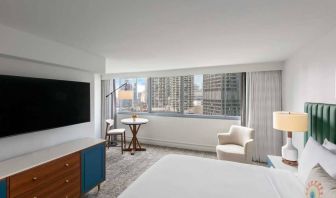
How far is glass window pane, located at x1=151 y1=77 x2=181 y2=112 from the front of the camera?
520cm

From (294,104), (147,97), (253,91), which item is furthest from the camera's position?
(147,97)

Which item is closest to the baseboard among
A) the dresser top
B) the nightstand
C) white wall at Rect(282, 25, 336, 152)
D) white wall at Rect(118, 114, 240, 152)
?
white wall at Rect(118, 114, 240, 152)

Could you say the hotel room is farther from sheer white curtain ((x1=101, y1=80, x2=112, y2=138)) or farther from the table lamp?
sheer white curtain ((x1=101, y1=80, x2=112, y2=138))

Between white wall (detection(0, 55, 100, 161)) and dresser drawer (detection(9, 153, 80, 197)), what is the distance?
525 millimetres

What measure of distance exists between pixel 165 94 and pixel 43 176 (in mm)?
3784

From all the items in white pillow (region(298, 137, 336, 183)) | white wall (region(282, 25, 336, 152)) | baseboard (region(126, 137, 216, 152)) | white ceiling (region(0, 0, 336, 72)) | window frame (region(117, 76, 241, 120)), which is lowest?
baseboard (region(126, 137, 216, 152))

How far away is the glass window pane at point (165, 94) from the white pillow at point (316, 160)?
357cm

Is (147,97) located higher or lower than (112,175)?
higher

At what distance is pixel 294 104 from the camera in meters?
3.05

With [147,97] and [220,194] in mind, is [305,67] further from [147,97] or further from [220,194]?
[147,97]

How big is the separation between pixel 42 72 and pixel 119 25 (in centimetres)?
143

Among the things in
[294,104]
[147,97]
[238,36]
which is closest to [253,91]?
[294,104]

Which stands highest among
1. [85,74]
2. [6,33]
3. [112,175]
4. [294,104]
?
[6,33]

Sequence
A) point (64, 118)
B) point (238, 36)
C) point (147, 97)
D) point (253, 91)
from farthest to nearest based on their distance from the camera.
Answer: point (147, 97) < point (253, 91) < point (64, 118) < point (238, 36)
